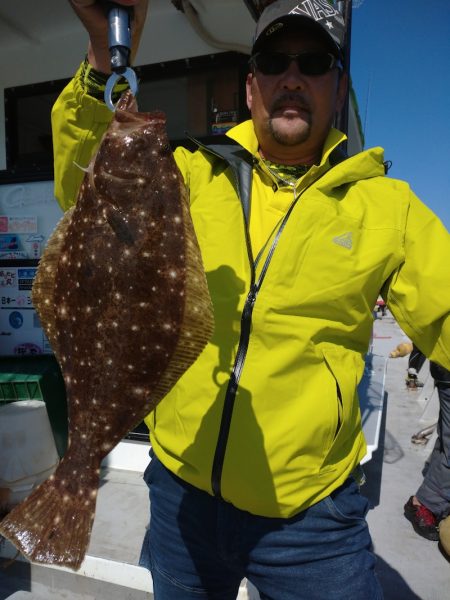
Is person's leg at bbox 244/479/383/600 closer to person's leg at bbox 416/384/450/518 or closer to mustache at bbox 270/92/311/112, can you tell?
mustache at bbox 270/92/311/112

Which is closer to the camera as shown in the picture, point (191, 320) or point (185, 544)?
point (191, 320)

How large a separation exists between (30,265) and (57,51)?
2.55 meters

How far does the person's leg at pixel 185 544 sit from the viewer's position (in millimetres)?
1781

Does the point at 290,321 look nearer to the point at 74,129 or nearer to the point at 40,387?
the point at 74,129

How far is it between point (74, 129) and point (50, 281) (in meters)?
0.58

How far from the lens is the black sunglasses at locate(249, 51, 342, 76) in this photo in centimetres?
193

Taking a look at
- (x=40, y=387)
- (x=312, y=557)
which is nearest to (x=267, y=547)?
(x=312, y=557)

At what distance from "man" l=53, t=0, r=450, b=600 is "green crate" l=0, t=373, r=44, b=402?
2.99 metres

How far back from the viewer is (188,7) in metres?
4.32

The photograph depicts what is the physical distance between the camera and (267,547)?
1705mm

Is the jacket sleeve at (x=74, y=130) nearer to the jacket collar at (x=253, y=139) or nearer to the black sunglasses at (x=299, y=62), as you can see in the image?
the jacket collar at (x=253, y=139)

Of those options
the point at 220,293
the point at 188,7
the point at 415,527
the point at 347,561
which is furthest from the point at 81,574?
the point at 188,7

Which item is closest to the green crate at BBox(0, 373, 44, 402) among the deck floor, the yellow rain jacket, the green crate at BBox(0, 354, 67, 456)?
the green crate at BBox(0, 354, 67, 456)

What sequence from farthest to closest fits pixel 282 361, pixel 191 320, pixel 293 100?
1. pixel 293 100
2. pixel 282 361
3. pixel 191 320
